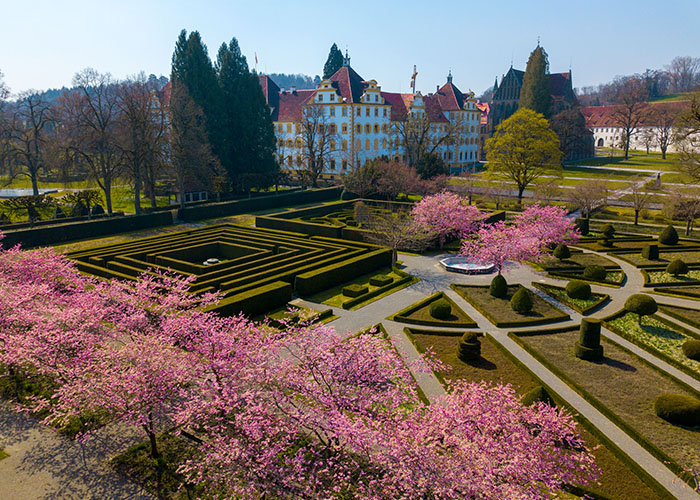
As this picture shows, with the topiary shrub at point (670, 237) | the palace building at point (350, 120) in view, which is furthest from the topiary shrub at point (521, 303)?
the palace building at point (350, 120)

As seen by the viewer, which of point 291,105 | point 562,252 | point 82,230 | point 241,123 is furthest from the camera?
point 291,105

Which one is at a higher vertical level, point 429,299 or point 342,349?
point 342,349

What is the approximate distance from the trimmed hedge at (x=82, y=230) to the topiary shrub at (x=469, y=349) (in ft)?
118

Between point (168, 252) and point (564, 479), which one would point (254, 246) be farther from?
point (564, 479)

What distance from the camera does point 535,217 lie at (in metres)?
38.8

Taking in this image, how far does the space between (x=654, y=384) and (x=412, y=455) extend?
13.6 m

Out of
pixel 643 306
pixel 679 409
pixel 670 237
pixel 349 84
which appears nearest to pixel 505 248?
pixel 643 306

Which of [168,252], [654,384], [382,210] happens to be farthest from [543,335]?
[382,210]

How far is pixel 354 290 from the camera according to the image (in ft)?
94.0

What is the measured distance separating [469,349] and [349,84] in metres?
A: 66.1

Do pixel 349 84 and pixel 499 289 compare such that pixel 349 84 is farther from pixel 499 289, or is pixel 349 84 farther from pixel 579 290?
pixel 579 290

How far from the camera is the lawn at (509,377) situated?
13.2 m

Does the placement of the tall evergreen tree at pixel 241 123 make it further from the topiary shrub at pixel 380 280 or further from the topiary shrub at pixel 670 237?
the topiary shrub at pixel 670 237

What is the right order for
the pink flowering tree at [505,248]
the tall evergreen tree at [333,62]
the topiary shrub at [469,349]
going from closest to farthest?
the topiary shrub at [469,349] < the pink flowering tree at [505,248] < the tall evergreen tree at [333,62]
